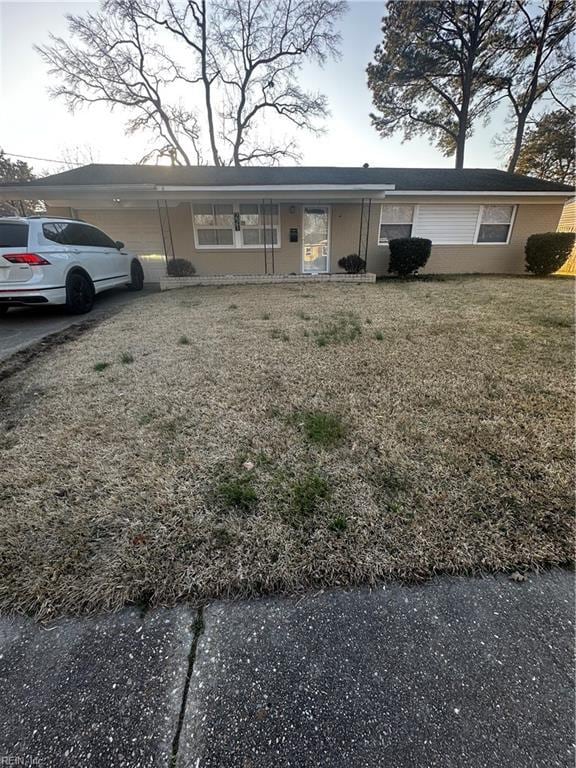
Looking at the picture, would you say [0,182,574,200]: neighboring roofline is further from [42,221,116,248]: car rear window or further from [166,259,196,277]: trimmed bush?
[42,221,116,248]: car rear window

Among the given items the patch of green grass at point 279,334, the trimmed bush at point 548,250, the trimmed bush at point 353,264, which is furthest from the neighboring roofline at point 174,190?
the patch of green grass at point 279,334

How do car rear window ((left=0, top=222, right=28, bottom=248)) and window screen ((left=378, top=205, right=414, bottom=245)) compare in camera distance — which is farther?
window screen ((left=378, top=205, right=414, bottom=245))

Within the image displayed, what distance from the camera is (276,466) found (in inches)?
81.4

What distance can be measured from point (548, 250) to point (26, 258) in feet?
43.5

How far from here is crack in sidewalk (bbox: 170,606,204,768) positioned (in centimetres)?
92

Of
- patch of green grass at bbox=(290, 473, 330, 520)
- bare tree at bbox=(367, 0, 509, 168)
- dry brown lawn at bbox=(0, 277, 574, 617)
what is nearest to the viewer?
dry brown lawn at bbox=(0, 277, 574, 617)

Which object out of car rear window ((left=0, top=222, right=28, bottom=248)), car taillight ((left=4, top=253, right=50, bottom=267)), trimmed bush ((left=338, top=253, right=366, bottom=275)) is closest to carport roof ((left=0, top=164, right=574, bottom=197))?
trimmed bush ((left=338, top=253, right=366, bottom=275))

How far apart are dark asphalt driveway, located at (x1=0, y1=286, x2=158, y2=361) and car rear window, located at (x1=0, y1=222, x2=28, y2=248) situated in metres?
1.27

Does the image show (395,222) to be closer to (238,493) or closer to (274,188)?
(274,188)

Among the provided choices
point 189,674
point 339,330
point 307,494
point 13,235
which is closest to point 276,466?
point 307,494

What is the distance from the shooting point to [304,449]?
223cm

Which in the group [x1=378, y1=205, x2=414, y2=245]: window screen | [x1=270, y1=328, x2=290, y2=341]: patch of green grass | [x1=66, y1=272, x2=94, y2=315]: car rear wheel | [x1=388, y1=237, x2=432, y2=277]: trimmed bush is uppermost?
[x1=378, y1=205, x2=414, y2=245]: window screen

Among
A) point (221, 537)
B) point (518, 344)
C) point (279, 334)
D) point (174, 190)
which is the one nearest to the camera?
point (221, 537)

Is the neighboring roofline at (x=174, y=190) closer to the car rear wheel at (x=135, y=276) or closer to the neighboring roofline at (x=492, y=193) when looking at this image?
the neighboring roofline at (x=492, y=193)
